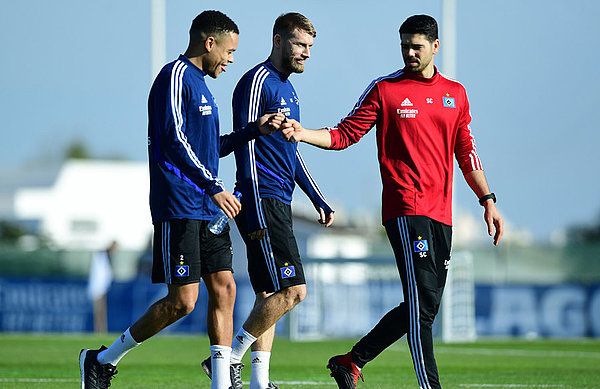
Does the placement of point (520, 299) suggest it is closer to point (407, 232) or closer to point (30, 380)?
point (30, 380)

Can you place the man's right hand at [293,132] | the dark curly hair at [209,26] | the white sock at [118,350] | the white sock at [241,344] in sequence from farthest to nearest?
the white sock at [241,344], the dark curly hair at [209,26], the white sock at [118,350], the man's right hand at [293,132]

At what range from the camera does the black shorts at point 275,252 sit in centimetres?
755

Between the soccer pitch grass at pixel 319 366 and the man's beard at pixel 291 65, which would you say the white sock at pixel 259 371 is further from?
the man's beard at pixel 291 65

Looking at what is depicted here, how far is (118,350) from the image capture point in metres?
7.28

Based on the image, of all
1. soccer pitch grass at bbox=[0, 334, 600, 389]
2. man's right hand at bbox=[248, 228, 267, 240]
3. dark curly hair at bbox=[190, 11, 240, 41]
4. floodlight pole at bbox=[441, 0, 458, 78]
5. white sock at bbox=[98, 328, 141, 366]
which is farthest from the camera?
floodlight pole at bbox=[441, 0, 458, 78]

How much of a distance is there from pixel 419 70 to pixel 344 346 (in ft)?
35.2

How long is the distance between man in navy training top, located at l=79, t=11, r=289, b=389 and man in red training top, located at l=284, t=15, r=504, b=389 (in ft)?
2.26

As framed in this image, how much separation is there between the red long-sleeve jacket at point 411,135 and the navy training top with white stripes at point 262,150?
29.2 inches

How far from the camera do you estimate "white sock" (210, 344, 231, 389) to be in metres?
7.21

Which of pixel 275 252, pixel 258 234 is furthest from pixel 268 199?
pixel 275 252

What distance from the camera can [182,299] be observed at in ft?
23.1

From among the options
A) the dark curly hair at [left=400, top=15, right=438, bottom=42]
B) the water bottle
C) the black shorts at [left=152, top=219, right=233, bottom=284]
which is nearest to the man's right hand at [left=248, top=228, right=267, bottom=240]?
the water bottle

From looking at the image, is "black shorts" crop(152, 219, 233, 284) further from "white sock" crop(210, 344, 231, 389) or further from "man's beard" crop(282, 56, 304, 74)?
"man's beard" crop(282, 56, 304, 74)

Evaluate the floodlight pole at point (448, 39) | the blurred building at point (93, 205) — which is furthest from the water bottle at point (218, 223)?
the blurred building at point (93, 205)
